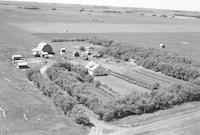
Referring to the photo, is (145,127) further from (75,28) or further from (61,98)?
(75,28)

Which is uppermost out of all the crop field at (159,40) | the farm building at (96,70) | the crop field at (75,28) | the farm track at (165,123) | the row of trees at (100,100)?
the crop field at (75,28)

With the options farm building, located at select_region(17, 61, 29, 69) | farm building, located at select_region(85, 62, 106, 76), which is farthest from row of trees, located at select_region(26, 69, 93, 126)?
farm building, located at select_region(85, 62, 106, 76)

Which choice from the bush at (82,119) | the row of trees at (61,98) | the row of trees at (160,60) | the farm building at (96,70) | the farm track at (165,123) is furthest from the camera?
the row of trees at (160,60)

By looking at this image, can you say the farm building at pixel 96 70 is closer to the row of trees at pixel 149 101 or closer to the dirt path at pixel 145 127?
the row of trees at pixel 149 101

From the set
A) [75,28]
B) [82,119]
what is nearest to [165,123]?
[82,119]

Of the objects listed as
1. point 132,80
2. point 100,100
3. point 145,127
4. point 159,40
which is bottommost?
point 145,127

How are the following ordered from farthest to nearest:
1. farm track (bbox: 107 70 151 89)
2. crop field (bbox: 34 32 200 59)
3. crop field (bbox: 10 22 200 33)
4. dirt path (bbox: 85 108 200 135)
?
crop field (bbox: 10 22 200 33), crop field (bbox: 34 32 200 59), farm track (bbox: 107 70 151 89), dirt path (bbox: 85 108 200 135)

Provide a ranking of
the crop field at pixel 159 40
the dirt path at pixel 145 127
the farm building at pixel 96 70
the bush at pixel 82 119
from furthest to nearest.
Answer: the crop field at pixel 159 40, the farm building at pixel 96 70, the bush at pixel 82 119, the dirt path at pixel 145 127

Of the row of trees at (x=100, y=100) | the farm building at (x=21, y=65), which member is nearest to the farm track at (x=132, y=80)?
the row of trees at (x=100, y=100)

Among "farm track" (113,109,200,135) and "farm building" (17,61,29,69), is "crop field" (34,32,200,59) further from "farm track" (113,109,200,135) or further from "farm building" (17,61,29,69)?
"farm track" (113,109,200,135)
